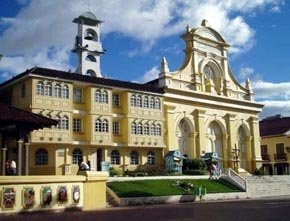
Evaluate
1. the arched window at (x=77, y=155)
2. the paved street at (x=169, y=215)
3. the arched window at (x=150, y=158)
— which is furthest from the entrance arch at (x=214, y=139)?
the paved street at (x=169, y=215)

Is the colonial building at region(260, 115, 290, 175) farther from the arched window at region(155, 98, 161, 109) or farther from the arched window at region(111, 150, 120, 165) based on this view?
the arched window at region(111, 150, 120, 165)

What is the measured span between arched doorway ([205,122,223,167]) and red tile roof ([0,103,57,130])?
27.9 meters

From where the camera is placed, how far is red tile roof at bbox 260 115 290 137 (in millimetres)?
65062

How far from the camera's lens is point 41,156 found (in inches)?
1436

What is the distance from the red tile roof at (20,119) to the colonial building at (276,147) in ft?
146

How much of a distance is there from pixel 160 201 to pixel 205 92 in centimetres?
2188

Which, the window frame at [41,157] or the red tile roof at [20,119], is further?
the window frame at [41,157]

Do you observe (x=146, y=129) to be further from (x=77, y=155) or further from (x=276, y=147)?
(x=276, y=147)

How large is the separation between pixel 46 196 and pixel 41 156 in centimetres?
1515

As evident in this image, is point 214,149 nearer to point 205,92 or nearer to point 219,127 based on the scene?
point 219,127

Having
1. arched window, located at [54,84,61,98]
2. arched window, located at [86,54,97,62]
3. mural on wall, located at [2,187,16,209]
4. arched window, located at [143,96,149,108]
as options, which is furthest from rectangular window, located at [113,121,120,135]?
mural on wall, located at [2,187,16,209]

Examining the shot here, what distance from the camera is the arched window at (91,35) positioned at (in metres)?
56.0

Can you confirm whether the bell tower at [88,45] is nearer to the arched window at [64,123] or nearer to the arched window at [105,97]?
the arched window at [105,97]

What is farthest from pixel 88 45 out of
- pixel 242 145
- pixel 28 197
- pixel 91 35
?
pixel 28 197
